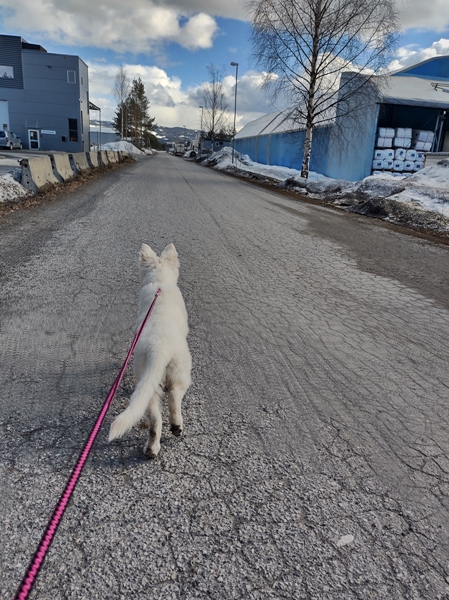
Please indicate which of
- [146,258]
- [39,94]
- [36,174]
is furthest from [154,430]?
[39,94]

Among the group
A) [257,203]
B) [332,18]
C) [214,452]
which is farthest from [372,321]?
[332,18]

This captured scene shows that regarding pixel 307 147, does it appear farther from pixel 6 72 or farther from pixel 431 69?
pixel 6 72

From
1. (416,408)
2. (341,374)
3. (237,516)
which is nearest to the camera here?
(237,516)

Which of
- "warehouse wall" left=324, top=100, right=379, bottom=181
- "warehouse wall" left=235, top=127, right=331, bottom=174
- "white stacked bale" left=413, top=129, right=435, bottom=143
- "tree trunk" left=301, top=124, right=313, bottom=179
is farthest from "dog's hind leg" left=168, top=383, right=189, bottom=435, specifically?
"warehouse wall" left=235, top=127, right=331, bottom=174

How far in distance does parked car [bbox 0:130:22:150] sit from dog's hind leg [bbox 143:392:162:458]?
5226cm

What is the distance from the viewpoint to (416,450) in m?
2.57

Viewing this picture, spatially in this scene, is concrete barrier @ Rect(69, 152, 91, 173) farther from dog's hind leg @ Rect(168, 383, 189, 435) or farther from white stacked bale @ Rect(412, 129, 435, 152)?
white stacked bale @ Rect(412, 129, 435, 152)

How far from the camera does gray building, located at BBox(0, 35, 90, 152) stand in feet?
167

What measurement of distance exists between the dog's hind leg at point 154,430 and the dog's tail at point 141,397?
0.62 feet

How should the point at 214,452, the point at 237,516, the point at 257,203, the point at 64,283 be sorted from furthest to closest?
1. the point at 257,203
2. the point at 64,283
3. the point at 214,452
4. the point at 237,516

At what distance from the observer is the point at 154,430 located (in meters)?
2.38

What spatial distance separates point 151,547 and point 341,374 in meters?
2.16

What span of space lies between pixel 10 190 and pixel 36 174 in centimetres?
207

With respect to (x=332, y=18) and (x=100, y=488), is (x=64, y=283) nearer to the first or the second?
(x=100, y=488)
